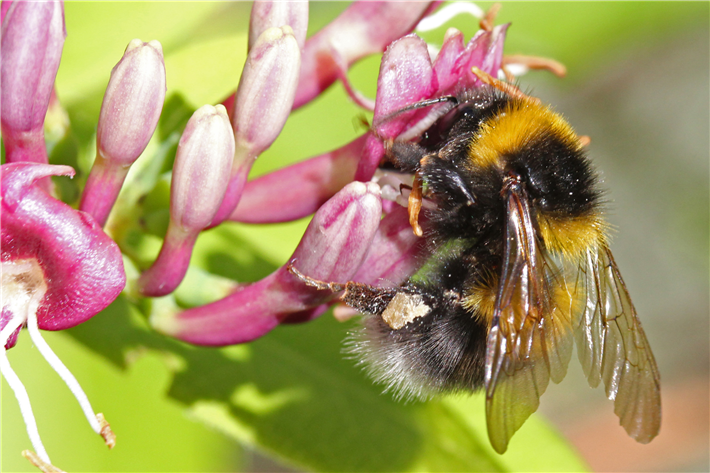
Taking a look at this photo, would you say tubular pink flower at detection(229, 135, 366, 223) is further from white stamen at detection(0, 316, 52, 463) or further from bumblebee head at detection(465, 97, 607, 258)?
white stamen at detection(0, 316, 52, 463)

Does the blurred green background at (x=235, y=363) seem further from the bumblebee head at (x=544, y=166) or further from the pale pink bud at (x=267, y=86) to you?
the pale pink bud at (x=267, y=86)

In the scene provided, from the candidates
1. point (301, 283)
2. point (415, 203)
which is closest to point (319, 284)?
point (301, 283)

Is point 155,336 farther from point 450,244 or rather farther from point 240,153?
point 450,244

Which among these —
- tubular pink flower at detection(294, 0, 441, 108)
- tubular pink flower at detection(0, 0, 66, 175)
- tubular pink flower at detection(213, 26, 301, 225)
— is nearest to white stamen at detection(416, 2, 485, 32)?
tubular pink flower at detection(294, 0, 441, 108)

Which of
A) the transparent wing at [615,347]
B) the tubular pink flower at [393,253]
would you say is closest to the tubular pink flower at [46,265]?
the tubular pink flower at [393,253]

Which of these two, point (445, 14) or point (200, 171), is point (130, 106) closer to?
point (200, 171)

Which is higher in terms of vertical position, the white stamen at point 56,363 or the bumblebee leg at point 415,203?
the bumblebee leg at point 415,203
